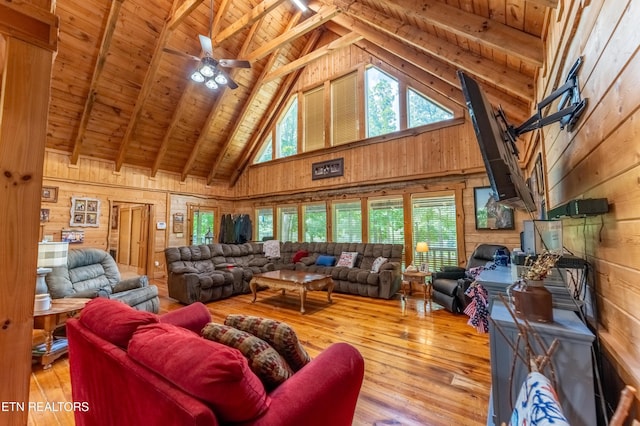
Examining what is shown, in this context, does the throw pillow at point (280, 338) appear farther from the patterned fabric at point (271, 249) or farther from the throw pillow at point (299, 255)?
the patterned fabric at point (271, 249)

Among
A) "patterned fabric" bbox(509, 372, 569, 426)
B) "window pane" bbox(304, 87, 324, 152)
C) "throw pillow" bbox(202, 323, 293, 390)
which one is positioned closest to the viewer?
"patterned fabric" bbox(509, 372, 569, 426)

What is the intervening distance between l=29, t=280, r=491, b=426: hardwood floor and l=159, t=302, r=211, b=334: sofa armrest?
98 centimetres

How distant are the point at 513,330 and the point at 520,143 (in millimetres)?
4549

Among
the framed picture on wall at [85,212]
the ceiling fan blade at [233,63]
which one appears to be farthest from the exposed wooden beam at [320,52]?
the framed picture on wall at [85,212]

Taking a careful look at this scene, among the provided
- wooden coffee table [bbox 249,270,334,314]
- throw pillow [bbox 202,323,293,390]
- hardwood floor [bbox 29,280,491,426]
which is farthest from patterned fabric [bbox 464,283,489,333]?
wooden coffee table [bbox 249,270,334,314]

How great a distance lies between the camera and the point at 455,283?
4.15m

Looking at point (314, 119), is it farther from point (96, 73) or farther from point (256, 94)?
point (96, 73)

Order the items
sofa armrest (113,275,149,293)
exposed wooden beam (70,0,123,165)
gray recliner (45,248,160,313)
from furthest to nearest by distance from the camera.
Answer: exposed wooden beam (70,0,123,165), sofa armrest (113,275,149,293), gray recliner (45,248,160,313)

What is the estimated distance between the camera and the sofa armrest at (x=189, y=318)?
1779 millimetres

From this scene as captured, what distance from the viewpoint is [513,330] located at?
1.35m

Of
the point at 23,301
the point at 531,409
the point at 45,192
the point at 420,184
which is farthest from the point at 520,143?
the point at 45,192

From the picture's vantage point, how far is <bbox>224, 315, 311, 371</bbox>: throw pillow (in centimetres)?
132

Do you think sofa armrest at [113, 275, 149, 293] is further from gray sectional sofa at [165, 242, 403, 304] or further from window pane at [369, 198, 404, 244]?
window pane at [369, 198, 404, 244]

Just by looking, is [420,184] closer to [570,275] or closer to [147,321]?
[570,275]
